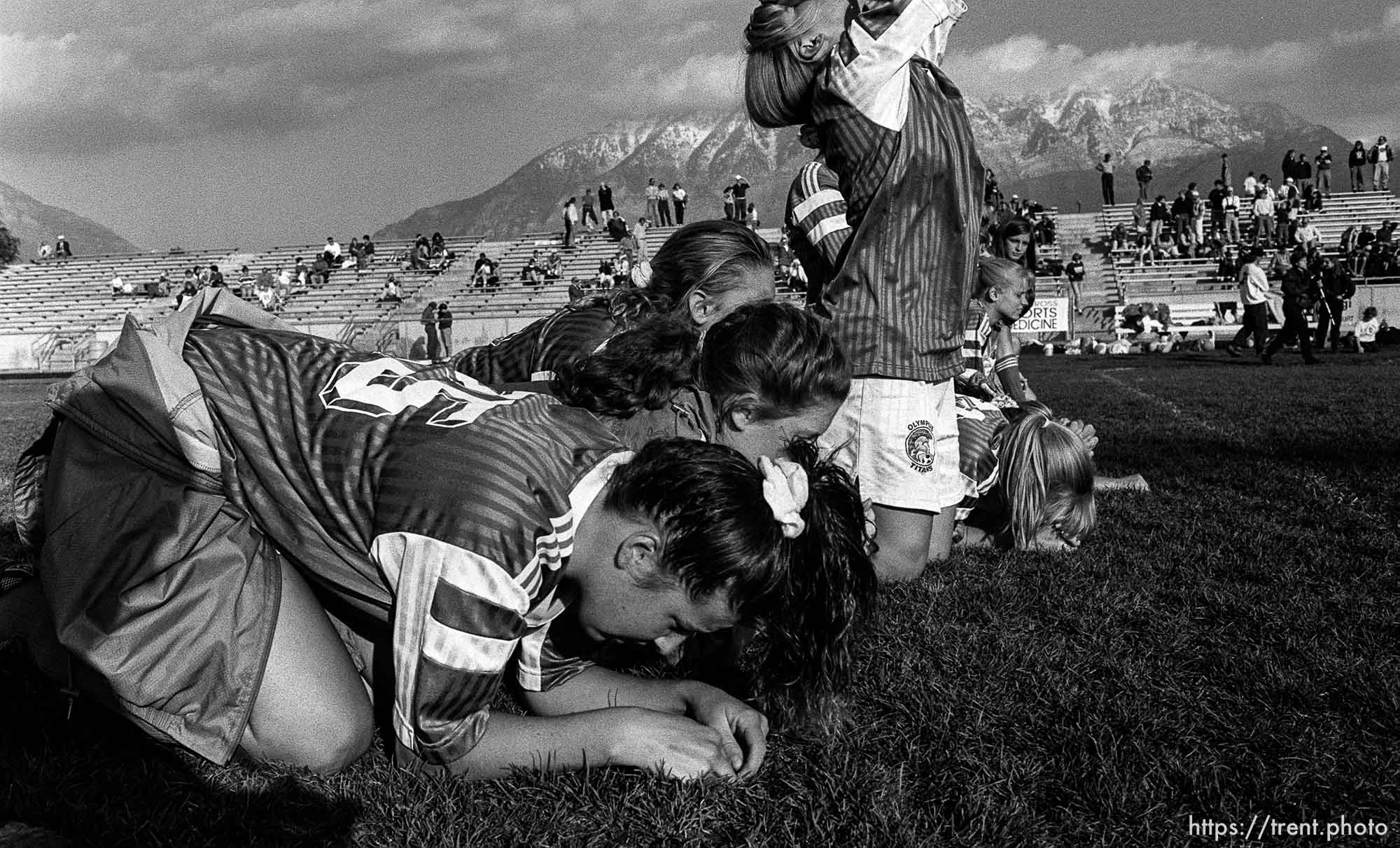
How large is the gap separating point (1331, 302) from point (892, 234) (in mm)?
20715

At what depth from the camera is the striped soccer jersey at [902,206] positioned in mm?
3672

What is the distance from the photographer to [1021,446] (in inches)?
189

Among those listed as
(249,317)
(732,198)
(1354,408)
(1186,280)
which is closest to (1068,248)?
(1186,280)

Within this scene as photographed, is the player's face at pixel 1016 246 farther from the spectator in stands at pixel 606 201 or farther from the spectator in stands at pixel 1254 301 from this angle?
the spectator in stands at pixel 606 201

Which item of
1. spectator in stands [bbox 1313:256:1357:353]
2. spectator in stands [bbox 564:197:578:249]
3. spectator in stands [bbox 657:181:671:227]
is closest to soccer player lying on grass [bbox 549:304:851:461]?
spectator in stands [bbox 1313:256:1357:353]

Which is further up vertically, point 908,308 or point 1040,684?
point 908,308

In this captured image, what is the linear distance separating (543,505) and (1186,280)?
31624mm

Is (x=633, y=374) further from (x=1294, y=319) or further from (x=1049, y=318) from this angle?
(x=1049, y=318)

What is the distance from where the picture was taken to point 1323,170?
34.2 meters

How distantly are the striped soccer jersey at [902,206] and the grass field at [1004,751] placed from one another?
35.3 inches

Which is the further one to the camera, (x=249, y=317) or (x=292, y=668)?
Result: (x=249, y=317)

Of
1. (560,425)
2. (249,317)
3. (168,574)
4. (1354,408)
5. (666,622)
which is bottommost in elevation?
(1354,408)

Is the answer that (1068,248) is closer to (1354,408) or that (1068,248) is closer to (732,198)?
(732,198)

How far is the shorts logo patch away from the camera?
4.00 meters
